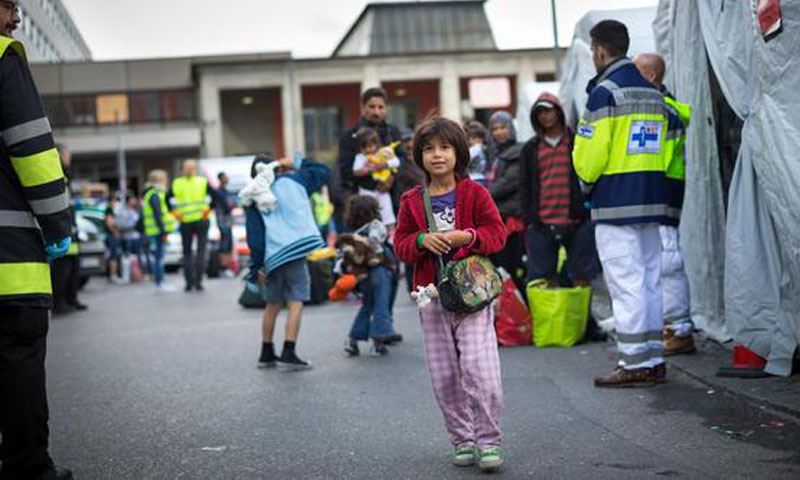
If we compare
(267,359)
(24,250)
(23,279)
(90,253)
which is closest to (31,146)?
(24,250)

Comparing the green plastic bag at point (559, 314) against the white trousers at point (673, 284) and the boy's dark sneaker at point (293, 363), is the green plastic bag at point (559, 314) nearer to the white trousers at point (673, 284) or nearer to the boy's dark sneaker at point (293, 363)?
the white trousers at point (673, 284)

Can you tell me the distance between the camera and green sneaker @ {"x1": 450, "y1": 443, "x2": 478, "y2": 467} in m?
5.01

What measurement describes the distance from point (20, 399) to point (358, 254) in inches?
183

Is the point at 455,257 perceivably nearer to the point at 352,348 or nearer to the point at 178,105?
the point at 352,348

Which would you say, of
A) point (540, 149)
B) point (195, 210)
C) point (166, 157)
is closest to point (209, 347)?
point (540, 149)

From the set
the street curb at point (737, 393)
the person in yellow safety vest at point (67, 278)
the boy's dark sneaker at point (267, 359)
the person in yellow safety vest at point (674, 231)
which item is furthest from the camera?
the person in yellow safety vest at point (67, 278)

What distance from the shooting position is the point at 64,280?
592 inches

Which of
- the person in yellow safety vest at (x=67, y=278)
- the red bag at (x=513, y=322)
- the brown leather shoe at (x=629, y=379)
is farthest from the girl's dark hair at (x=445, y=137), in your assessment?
the person in yellow safety vest at (x=67, y=278)

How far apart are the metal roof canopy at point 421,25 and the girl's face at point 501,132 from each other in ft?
156

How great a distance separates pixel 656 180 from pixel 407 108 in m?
48.0

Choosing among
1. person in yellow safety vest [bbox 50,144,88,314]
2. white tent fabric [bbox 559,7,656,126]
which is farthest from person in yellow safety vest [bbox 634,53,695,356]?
person in yellow safety vest [bbox 50,144,88,314]

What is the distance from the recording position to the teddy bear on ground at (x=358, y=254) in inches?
353

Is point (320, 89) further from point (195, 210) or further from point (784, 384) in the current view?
point (784, 384)

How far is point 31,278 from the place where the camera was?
4598 mm
